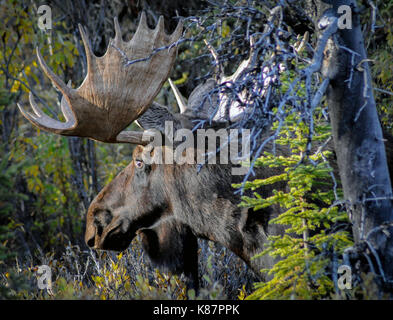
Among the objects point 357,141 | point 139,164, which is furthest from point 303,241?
point 139,164

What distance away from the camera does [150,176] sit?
341 centimetres

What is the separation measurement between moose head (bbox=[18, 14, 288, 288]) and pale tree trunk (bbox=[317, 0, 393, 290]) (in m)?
0.66

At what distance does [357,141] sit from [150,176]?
57.9 inches

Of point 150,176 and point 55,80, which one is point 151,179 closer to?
point 150,176

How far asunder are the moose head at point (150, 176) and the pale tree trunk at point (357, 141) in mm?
661

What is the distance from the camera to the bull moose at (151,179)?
311 cm

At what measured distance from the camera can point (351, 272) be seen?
2277 mm

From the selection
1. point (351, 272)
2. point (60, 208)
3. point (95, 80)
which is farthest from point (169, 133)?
point (60, 208)

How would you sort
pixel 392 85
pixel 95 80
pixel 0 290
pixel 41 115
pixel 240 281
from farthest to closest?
pixel 392 85, pixel 240 281, pixel 41 115, pixel 95 80, pixel 0 290

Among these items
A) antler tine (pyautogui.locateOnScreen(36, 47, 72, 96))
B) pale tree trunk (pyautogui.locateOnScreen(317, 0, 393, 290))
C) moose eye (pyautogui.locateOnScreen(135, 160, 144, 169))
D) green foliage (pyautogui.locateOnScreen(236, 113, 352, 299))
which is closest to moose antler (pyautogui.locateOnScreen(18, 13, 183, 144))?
antler tine (pyautogui.locateOnScreen(36, 47, 72, 96))

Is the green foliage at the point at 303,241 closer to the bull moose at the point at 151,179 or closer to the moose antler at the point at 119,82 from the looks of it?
the bull moose at the point at 151,179

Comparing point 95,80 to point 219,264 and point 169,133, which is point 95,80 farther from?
point 219,264

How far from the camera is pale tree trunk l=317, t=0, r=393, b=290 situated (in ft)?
7.82
